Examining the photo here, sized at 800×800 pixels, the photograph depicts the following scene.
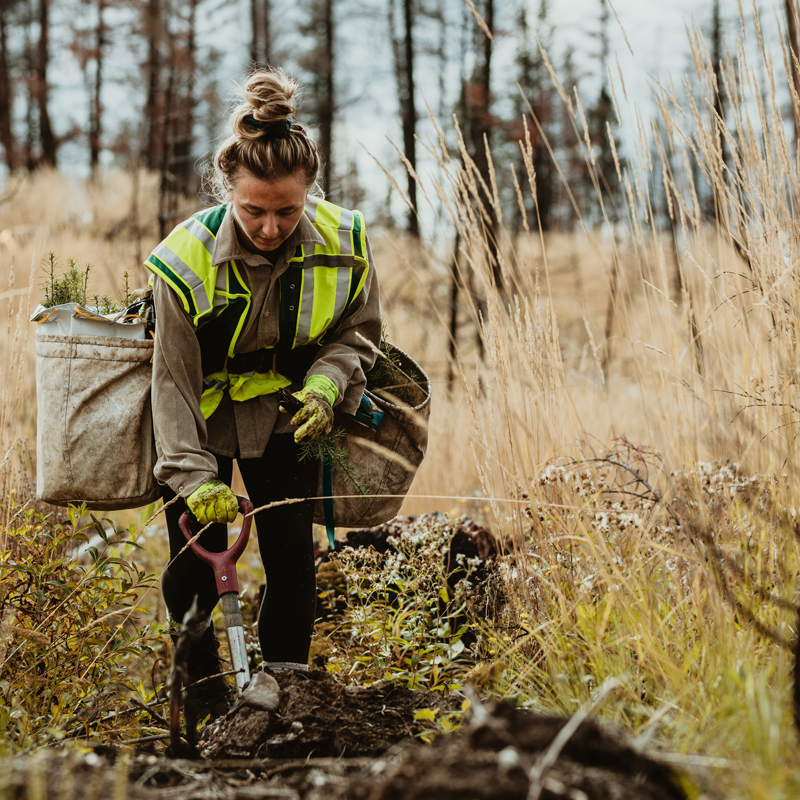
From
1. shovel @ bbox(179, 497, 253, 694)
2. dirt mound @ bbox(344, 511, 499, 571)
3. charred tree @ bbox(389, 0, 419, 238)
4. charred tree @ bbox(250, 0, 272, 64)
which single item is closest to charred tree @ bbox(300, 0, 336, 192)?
charred tree @ bbox(250, 0, 272, 64)

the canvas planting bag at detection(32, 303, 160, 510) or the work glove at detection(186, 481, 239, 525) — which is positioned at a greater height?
the canvas planting bag at detection(32, 303, 160, 510)

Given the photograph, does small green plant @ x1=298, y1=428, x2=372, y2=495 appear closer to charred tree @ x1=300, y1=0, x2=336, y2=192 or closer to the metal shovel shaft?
the metal shovel shaft

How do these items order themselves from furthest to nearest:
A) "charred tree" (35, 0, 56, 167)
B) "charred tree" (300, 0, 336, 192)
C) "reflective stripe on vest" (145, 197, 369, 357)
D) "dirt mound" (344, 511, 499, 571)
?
"charred tree" (35, 0, 56, 167)
"charred tree" (300, 0, 336, 192)
"dirt mound" (344, 511, 499, 571)
"reflective stripe on vest" (145, 197, 369, 357)

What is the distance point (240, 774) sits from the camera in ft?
4.66

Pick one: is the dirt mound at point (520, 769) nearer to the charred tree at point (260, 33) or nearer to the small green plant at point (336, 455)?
the small green plant at point (336, 455)

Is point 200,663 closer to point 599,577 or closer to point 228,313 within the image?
point 228,313

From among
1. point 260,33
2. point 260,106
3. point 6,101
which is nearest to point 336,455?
point 260,106

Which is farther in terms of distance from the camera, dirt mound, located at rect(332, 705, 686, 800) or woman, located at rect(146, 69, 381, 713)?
woman, located at rect(146, 69, 381, 713)

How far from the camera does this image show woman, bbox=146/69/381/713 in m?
2.07

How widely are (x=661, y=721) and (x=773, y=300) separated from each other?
1191mm

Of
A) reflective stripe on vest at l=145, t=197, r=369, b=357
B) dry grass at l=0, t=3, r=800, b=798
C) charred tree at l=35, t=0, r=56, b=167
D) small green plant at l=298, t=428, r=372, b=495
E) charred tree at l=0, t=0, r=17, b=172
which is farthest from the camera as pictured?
charred tree at l=0, t=0, r=17, b=172

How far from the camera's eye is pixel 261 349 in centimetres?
225

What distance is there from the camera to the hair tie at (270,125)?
211 centimetres

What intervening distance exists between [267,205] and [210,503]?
33.8 inches
